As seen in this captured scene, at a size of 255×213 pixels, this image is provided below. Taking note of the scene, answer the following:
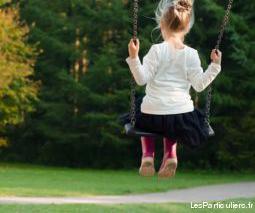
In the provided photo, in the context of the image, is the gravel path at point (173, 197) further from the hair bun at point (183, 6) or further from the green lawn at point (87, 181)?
the hair bun at point (183, 6)

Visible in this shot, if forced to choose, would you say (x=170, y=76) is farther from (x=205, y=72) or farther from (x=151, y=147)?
(x=151, y=147)

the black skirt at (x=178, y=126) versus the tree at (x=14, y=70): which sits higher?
the black skirt at (x=178, y=126)

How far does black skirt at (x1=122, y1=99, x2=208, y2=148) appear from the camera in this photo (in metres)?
5.33

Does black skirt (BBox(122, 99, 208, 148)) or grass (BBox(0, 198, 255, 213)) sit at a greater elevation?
black skirt (BBox(122, 99, 208, 148))

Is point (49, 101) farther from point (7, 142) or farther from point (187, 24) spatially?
point (187, 24)

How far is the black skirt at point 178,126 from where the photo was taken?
5328 mm

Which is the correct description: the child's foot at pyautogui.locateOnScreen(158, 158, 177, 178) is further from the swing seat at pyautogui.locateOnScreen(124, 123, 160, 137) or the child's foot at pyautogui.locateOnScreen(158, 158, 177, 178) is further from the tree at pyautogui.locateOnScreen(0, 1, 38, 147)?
Answer: the tree at pyautogui.locateOnScreen(0, 1, 38, 147)

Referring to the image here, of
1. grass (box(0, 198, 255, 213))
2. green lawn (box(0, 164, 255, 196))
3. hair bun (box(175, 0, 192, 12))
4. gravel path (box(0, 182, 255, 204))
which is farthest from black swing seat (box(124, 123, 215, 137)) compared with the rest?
green lawn (box(0, 164, 255, 196))

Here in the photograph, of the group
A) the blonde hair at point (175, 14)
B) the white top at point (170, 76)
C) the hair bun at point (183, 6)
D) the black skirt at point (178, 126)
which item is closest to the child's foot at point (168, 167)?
the black skirt at point (178, 126)

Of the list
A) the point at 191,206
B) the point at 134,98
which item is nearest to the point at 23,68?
the point at 191,206

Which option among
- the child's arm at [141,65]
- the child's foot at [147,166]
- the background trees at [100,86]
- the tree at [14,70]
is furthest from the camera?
the tree at [14,70]

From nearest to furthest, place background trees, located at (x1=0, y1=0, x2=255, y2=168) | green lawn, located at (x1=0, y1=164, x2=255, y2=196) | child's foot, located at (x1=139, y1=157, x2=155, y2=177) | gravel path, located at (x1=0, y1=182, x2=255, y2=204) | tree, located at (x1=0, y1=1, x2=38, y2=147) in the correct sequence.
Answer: child's foot, located at (x1=139, y1=157, x2=155, y2=177)
gravel path, located at (x1=0, y1=182, x2=255, y2=204)
green lawn, located at (x1=0, y1=164, x2=255, y2=196)
background trees, located at (x1=0, y1=0, x2=255, y2=168)
tree, located at (x1=0, y1=1, x2=38, y2=147)

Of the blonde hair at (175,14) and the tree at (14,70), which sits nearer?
the blonde hair at (175,14)

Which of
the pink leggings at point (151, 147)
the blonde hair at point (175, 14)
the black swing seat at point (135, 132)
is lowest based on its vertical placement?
the pink leggings at point (151, 147)
